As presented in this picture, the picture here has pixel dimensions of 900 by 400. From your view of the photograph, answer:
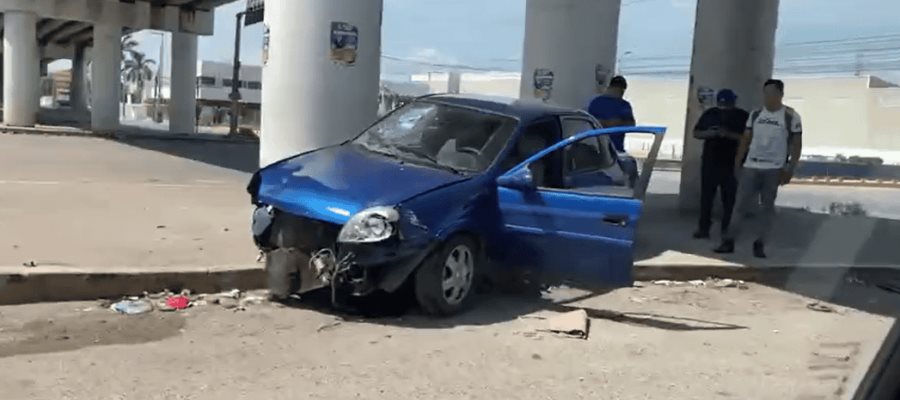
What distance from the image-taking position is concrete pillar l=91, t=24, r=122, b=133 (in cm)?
3769

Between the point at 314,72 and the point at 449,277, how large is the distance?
4030mm

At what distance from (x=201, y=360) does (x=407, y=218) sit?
1.68 metres

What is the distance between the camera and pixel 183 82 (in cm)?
4372

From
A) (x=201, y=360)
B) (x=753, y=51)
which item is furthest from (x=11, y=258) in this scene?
(x=753, y=51)

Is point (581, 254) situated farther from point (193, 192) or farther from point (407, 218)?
point (193, 192)

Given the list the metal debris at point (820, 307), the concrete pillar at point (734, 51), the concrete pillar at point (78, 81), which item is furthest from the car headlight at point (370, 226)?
the concrete pillar at point (78, 81)

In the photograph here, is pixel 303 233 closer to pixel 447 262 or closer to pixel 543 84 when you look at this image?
pixel 447 262

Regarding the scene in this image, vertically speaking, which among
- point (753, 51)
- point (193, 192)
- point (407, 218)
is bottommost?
point (193, 192)

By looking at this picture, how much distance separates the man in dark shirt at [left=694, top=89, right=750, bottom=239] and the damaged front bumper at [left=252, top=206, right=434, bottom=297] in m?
4.51

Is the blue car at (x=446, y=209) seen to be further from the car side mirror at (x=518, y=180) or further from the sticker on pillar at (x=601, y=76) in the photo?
the sticker on pillar at (x=601, y=76)

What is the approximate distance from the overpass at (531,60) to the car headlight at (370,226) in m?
3.90

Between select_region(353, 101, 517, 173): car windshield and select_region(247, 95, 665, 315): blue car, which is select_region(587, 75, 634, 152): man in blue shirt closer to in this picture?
select_region(247, 95, 665, 315): blue car

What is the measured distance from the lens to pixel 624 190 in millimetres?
7152

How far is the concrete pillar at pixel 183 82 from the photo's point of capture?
43.7 meters
